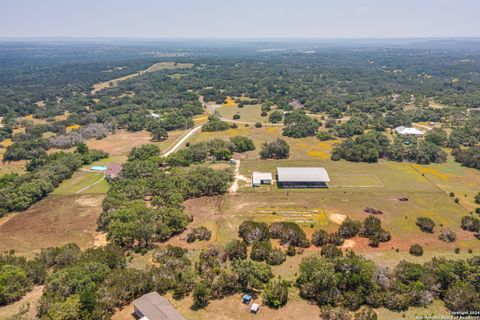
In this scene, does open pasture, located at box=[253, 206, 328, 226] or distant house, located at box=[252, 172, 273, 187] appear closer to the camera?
open pasture, located at box=[253, 206, 328, 226]

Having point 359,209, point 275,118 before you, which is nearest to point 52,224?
point 359,209

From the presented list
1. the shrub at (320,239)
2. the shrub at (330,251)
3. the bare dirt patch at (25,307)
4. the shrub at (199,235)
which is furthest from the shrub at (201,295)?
the shrub at (320,239)

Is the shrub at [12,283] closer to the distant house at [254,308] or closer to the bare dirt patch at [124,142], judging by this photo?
the distant house at [254,308]

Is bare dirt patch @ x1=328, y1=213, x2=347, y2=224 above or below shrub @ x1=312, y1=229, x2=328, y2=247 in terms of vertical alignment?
below

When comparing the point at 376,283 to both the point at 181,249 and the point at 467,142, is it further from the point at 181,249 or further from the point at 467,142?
the point at 467,142

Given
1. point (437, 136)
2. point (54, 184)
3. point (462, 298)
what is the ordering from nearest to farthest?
point (462, 298) < point (54, 184) < point (437, 136)

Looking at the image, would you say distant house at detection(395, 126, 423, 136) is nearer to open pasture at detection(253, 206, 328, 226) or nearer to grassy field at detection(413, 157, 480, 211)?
grassy field at detection(413, 157, 480, 211)

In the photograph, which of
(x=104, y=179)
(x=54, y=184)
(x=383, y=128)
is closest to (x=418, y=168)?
(x=383, y=128)

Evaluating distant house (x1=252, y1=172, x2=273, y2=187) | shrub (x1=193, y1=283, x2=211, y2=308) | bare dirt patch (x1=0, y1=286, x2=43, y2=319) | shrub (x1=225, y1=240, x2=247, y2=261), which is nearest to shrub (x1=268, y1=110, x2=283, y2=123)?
distant house (x1=252, y1=172, x2=273, y2=187)
